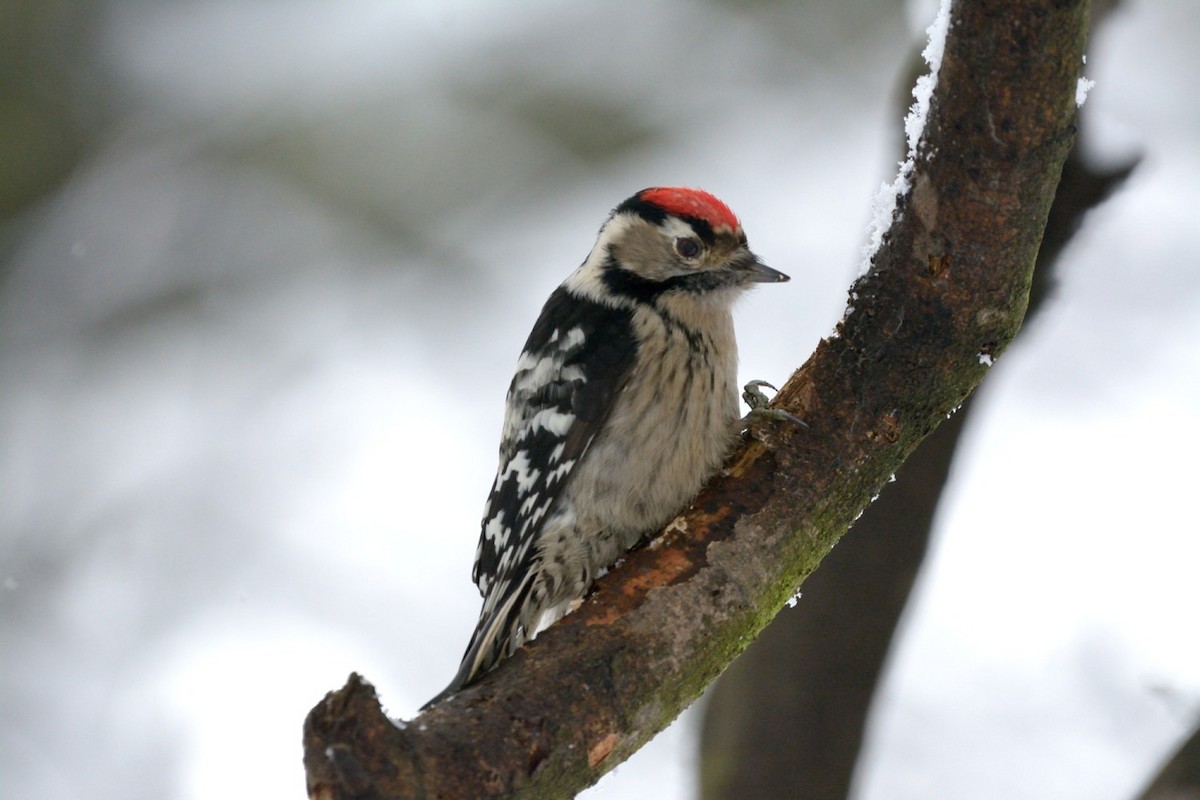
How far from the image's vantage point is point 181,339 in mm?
6398

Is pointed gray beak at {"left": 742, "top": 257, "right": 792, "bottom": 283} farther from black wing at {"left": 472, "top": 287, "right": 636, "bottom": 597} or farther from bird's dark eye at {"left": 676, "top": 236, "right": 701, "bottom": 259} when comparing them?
black wing at {"left": 472, "top": 287, "right": 636, "bottom": 597}

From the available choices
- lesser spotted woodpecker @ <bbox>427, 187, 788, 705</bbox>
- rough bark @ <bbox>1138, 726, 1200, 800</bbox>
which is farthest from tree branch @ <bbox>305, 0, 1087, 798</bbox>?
rough bark @ <bbox>1138, 726, 1200, 800</bbox>

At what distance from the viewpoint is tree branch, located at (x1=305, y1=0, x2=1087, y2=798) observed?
6.63ft

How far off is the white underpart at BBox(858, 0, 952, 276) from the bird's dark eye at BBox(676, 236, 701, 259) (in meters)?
0.90

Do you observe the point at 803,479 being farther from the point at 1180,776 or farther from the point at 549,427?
the point at 1180,776

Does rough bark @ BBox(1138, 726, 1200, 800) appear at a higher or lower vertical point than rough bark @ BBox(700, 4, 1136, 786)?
lower

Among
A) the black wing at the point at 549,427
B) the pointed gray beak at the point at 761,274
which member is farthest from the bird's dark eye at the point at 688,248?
the black wing at the point at 549,427

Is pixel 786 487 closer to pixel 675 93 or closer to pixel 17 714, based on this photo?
pixel 675 93

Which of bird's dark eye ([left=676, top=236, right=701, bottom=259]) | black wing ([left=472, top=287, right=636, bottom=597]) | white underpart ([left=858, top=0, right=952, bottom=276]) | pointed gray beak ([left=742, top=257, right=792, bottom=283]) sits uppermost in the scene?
bird's dark eye ([left=676, top=236, right=701, bottom=259])

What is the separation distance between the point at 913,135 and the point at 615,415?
48.4 inches

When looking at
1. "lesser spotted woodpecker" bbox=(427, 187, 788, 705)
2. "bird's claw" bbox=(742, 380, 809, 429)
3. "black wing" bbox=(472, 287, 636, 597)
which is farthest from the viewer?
"black wing" bbox=(472, 287, 636, 597)

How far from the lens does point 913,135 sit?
2434 millimetres

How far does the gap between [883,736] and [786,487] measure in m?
3.28

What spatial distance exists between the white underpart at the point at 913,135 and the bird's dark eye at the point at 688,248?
2.96ft
